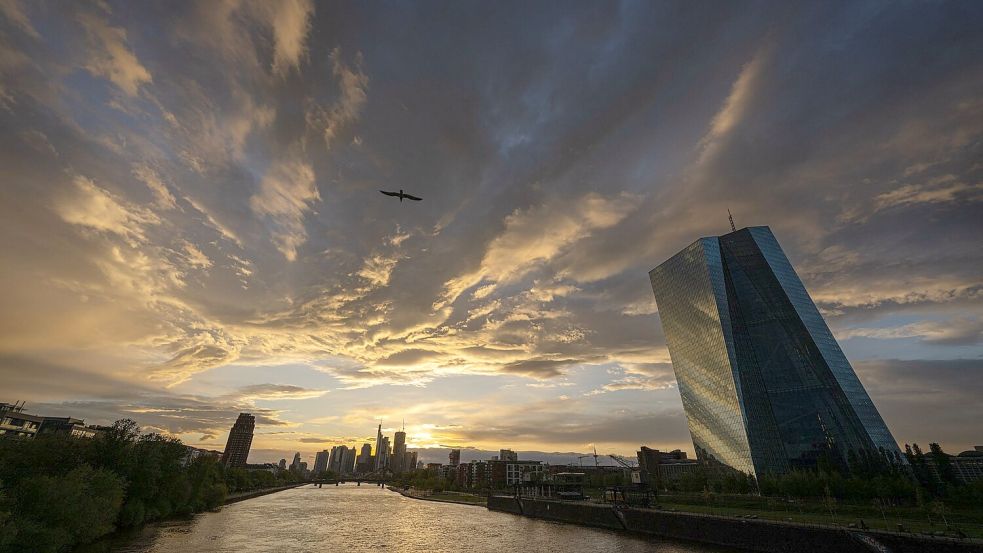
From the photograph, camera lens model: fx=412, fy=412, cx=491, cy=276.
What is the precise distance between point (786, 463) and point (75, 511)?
184845mm

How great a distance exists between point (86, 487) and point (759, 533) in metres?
94.1

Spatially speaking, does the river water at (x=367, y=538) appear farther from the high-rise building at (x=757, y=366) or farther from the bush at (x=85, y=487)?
the high-rise building at (x=757, y=366)

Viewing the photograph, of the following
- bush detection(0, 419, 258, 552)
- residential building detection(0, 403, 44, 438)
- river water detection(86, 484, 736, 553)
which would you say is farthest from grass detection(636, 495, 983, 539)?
residential building detection(0, 403, 44, 438)

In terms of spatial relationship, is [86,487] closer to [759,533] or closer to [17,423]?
[759,533]

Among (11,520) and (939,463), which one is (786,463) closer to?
(939,463)

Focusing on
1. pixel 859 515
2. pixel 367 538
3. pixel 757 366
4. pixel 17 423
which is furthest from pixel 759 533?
pixel 17 423

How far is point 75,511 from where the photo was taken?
164ft

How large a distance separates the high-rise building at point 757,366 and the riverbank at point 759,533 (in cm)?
8089

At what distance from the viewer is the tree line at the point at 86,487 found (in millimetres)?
44500

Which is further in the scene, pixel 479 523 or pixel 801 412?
pixel 801 412

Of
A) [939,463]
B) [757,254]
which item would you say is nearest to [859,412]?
[939,463]

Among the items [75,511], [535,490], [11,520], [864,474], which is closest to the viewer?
[11,520]

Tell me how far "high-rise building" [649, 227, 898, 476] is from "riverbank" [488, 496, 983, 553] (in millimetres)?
80890

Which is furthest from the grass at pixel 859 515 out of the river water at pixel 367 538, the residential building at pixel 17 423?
the residential building at pixel 17 423
